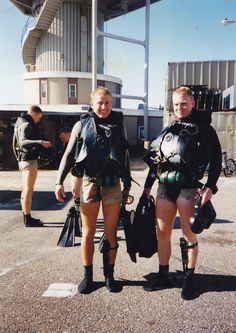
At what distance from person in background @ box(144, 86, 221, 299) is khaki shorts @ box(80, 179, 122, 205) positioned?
0.47 m

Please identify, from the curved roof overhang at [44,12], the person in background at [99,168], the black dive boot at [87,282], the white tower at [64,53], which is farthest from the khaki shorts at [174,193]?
the curved roof overhang at [44,12]

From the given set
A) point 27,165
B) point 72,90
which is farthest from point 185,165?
point 72,90

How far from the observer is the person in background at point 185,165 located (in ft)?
12.0

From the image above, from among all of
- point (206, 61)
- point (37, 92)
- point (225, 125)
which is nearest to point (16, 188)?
point (225, 125)

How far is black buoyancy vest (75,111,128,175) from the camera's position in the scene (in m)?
3.73

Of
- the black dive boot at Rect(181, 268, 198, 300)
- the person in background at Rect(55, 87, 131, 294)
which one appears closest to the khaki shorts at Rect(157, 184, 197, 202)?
the person in background at Rect(55, 87, 131, 294)

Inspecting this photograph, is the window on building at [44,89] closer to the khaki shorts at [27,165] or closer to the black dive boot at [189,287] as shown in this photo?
the khaki shorts at [27,165]

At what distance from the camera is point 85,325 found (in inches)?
126

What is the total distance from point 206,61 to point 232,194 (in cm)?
1443

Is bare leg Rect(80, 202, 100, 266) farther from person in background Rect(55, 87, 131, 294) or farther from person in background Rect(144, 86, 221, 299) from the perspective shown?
person in background Rect(144, 86, 221, 299)

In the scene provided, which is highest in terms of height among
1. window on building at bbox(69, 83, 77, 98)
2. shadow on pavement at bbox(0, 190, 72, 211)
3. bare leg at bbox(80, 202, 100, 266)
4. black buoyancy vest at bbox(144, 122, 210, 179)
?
window on building at bbox(69, 83, 77, 98)

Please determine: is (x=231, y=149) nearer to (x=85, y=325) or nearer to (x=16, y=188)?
(x=16, y=188)

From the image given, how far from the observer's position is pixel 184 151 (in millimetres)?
3600

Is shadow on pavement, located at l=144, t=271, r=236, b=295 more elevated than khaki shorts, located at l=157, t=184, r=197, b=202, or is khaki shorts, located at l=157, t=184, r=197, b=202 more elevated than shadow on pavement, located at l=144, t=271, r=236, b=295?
khaki shorts, located at l=157, t=184, r=197, b=202
